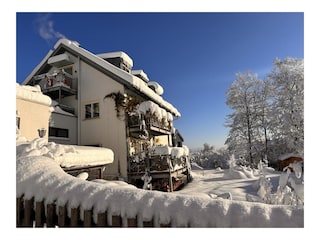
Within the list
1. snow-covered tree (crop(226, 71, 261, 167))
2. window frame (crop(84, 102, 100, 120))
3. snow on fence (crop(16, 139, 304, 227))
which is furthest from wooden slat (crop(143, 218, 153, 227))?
snow-covered tree (crop(226, 71, 261, 167))

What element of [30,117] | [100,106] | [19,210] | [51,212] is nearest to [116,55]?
[100,106]

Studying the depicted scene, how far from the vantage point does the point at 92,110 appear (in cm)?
964

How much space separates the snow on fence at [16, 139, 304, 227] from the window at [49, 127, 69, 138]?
6.73 meters

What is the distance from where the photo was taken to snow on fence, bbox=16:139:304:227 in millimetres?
1576

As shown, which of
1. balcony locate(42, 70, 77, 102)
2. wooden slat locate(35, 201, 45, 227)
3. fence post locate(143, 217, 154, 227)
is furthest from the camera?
balcony locate(42, 70, 77, 102)

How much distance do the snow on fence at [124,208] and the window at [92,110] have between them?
24.9 ft

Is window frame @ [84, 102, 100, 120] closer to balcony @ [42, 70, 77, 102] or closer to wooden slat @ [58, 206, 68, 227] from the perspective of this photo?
balcony @ [42, 70, 77, 102]

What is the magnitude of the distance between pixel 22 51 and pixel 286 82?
28.6 ft

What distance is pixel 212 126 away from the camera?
4.59 m
